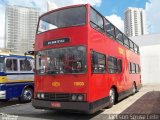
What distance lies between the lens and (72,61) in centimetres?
820

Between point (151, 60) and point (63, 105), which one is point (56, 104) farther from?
point (151, 60)

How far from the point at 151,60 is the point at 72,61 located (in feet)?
83.6

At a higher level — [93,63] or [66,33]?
[66,33]

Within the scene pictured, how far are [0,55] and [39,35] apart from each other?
2849mm

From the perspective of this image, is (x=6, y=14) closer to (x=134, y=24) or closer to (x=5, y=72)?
(x=5, y=72)

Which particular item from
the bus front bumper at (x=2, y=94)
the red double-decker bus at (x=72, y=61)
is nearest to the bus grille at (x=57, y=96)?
the red double-decker bus at (x=72, y=61)

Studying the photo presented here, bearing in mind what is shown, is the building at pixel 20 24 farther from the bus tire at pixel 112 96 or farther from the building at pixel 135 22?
the building at pixel 135 22

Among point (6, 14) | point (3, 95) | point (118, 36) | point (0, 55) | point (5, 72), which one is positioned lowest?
point (3, 95)

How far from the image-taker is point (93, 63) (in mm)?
8336

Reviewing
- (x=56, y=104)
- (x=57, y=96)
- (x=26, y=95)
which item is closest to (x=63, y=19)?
(x=57, y=96)

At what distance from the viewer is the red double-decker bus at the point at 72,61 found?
8.03 m

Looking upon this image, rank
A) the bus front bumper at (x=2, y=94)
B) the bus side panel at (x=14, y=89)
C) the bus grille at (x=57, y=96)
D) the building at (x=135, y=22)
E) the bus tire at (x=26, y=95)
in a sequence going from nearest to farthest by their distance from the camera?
1. the bus grille at (x=57, y=96)
2. the bus front bumper at (x=2, y=94)
3. the bus side panel at (x=14, y=89)
4. the bus tire at (x=26, y=95)
5. the building at (x=135, y=22)

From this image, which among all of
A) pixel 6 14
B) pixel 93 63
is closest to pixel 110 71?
pixel 93 63

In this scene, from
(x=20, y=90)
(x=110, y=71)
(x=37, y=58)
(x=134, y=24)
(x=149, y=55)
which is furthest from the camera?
(x=134, y=24)
